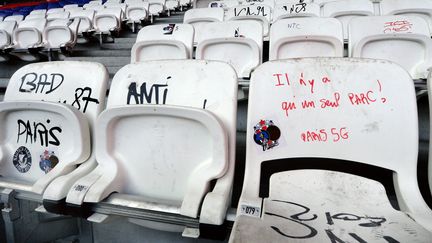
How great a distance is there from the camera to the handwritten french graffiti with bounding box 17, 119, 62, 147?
3.27 feet

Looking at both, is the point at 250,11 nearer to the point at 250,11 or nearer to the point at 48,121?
the point at 250,11

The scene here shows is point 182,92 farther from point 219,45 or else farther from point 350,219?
point 219,45

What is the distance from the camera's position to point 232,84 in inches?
34.2

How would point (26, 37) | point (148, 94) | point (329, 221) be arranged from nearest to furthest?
point (329, 221) < point (148, 94) < point (26, 37)

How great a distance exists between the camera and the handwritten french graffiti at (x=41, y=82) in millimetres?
→ 1072

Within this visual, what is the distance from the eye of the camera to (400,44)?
5.39 feet

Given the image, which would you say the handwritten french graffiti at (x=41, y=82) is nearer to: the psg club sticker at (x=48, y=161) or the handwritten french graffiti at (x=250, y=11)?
the psg club sticker at (x=48, y=161)

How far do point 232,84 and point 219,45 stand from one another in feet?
3.64

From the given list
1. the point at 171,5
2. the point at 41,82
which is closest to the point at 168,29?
the point at 41,82

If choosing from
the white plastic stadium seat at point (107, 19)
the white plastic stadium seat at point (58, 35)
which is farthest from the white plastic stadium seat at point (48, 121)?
the white plastic stadium seat at point (107, 19)

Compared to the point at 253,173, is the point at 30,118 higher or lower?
higher

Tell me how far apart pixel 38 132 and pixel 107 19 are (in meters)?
3.41

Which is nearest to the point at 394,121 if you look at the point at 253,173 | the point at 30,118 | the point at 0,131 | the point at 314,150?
the point at 314,150

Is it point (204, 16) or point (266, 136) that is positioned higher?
point (204, 16)
